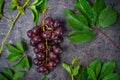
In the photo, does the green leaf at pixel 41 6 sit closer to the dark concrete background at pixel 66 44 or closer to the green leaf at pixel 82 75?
the dark concrete background at pixel 66 44

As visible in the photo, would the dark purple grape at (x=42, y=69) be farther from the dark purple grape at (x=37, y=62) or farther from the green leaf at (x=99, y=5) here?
the green leaf at (x=99, y=5)

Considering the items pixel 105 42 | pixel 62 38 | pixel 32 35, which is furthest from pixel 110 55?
pixel 32 35

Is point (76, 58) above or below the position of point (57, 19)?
below

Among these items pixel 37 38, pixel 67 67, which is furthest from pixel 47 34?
pixel 67 67

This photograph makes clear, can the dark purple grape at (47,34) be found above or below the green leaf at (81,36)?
above

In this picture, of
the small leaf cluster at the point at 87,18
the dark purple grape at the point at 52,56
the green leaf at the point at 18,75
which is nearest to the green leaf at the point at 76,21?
the small leaf cluster at the point at 87,18

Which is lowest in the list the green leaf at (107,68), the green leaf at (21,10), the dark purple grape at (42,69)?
the green leaf at (107,68)

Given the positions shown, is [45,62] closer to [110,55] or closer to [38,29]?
[38,29]

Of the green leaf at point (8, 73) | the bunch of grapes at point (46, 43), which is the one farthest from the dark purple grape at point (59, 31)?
the green leaf at point (8, 73)

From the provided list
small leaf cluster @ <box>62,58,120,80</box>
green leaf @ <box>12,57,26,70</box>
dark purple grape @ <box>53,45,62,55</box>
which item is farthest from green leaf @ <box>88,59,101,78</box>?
green leaf @ <box>12,57,26,70</box>
